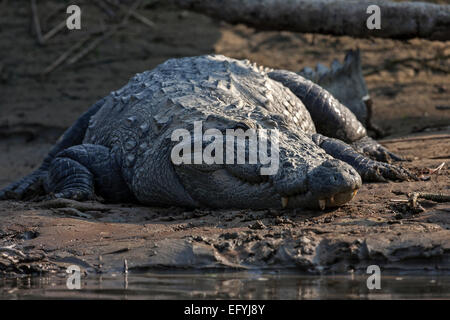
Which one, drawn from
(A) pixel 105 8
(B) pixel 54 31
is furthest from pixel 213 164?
(A) pixel 105 8

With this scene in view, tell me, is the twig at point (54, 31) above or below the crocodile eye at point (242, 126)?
above

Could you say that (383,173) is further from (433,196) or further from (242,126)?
(242,126)

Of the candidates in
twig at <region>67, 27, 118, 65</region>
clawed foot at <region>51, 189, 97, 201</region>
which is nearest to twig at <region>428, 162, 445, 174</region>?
clawed foot at <region>51, 189, 97, 201</region>

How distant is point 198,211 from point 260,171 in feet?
1.91

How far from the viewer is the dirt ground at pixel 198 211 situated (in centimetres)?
402

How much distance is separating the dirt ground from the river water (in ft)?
0.52

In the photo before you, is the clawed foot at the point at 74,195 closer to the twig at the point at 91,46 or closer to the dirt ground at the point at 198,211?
the dirt ground at the point at 198,211

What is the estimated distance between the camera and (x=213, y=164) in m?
4.88

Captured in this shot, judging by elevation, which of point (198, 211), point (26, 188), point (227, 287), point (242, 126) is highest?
point (242, 126)

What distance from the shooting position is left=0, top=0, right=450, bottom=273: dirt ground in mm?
4016

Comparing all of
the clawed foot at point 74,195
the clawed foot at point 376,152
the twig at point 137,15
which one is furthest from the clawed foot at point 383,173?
the twig at point 137,15

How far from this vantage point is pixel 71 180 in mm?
5742

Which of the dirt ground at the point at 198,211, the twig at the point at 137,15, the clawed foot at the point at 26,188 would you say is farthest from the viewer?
the twig at the point at 137,15
